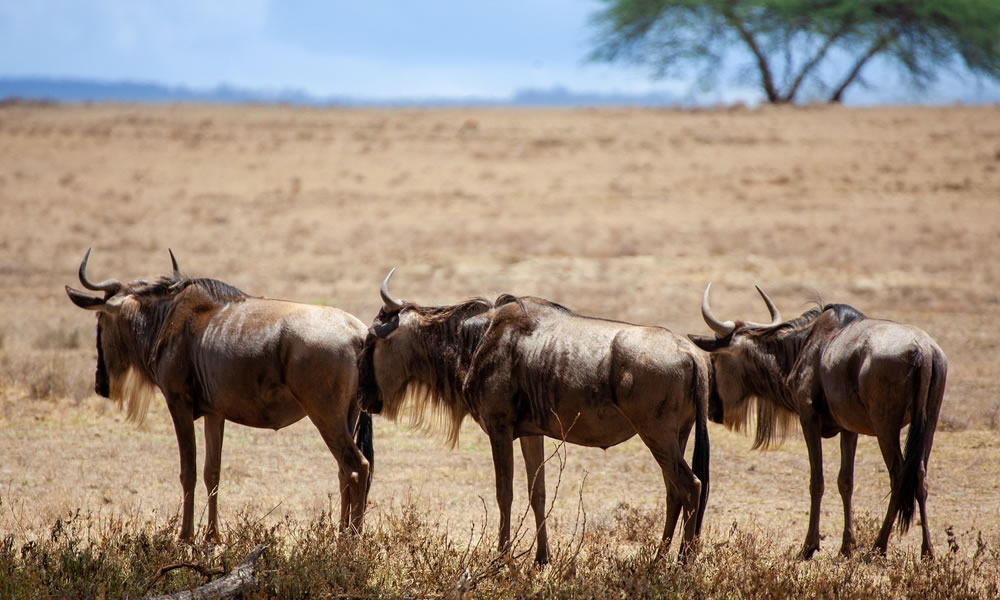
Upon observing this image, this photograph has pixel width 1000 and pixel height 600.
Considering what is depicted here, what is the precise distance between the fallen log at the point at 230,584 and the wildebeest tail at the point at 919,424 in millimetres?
3958

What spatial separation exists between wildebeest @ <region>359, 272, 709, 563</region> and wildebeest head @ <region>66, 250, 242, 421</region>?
1.53 metres

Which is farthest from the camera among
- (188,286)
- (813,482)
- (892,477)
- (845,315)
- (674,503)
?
(188,286)

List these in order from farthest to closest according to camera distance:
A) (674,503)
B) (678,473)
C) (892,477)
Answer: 1. (892,477)
2. (674,503)
3. (678,473)

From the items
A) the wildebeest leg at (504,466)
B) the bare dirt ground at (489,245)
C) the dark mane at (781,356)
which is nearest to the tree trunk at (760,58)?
the bare dirt ground at (489,245)

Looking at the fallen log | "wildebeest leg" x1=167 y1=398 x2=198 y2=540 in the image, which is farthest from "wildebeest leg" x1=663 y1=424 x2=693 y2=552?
"wildebeest leg" x1=167 y1=398 x2=198 y2=540

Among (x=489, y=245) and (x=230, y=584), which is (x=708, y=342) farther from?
(x=489, y=245)

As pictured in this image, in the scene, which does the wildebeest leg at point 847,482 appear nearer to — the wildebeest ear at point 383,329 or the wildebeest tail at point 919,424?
the wildebeest tail at point 919,424

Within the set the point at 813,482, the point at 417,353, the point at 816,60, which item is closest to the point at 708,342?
the point at 813,482

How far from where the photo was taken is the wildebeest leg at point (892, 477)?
6945 mm

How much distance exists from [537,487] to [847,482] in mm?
2208

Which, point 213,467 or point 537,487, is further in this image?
point 213,467

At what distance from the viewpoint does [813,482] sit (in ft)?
24.6

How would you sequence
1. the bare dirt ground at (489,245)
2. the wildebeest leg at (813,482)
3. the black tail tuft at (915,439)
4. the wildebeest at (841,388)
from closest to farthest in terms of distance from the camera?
the black tail tuft at (915,439)
the wildebeest at (841,388)
the wildebeest leg at (813,482)
the bare dirt ground at (489,245)

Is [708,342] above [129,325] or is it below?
above
